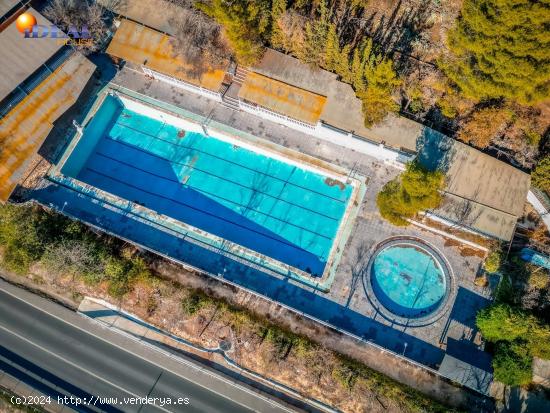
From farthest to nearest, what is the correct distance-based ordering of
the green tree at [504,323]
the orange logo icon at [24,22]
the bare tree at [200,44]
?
1. the bare tree at [200,44]
2. the orange logo icon at [24,22]
3. the green tree at [504,323]

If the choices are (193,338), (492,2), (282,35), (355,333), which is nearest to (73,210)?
(193,338)

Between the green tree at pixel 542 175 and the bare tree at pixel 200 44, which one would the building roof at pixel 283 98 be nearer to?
the bare tree at pixel 200 44

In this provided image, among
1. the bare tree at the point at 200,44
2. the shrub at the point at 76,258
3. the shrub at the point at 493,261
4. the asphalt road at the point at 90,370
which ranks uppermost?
the bare tree at the point at 200,44

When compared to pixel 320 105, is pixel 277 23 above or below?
above

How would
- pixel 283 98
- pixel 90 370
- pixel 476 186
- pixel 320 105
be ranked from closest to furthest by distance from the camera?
pixel 476 186
pixel 320 105
pixel 283 98
pixel 90 370

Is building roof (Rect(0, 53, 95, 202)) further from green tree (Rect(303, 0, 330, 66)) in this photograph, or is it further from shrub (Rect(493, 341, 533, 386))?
shrub (Rect(493, 341, 533, 386))

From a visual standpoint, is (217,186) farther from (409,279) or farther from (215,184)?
(409,279)

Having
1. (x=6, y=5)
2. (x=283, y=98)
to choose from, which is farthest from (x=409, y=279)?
(x=6, y=5)

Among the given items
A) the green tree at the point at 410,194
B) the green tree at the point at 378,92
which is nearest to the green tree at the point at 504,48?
the green tree at the point at 378,92
